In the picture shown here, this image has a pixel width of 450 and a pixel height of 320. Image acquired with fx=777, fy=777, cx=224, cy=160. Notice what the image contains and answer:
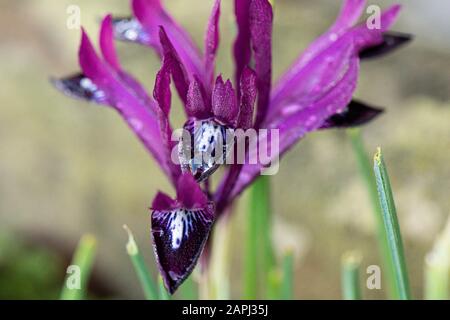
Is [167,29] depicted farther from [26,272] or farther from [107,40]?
[26,272]

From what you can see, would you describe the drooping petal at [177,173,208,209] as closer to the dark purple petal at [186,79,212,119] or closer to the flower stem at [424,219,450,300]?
the dark purple petal at [186,79,212,119]

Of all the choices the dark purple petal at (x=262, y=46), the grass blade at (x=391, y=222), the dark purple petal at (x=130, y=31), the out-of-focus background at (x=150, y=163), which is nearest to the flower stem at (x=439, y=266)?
the grass blade at (x=391, y=222)

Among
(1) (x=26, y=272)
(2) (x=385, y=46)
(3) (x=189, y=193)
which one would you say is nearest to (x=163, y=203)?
(3) (x=189, y=193)

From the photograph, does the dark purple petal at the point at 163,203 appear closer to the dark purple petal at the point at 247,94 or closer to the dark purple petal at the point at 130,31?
the dark purple petal at the point at 247,94
